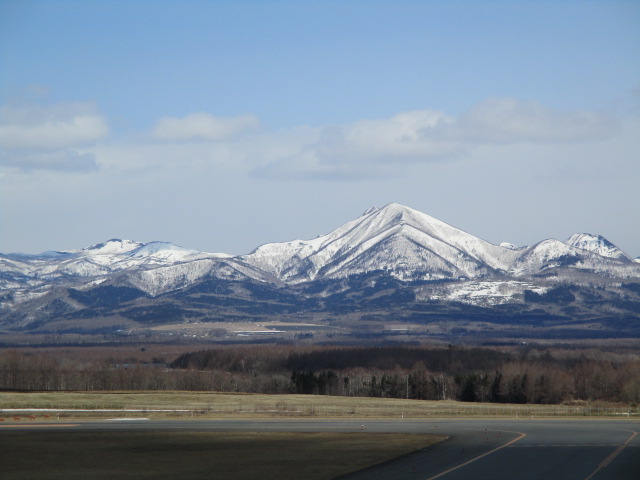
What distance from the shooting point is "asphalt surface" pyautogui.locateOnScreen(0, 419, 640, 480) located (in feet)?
206

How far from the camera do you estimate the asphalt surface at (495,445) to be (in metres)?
62.9

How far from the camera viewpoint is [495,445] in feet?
259

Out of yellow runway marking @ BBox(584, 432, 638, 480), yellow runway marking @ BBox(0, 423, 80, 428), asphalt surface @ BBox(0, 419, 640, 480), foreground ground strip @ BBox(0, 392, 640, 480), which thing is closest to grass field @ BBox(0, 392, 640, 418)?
foreground ground strip @ BBox(0, 392, 640, 480)

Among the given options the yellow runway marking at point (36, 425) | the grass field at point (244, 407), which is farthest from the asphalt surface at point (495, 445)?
the grass field at point (244, 407)

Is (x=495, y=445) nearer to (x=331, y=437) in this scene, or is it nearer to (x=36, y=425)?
(x=331, y=437)

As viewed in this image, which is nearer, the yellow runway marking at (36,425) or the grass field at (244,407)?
the yellow runway marking at (36,425)

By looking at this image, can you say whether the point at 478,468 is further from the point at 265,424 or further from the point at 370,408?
the point at 370,408

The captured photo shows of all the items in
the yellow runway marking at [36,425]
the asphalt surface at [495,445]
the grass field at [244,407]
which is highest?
the asphalt surface at [495,445]

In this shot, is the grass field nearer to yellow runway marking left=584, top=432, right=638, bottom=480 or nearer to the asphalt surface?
the asphalt surface

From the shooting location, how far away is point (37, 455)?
72.3 metres

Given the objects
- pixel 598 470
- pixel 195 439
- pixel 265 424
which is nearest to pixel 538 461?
pixel 598 470

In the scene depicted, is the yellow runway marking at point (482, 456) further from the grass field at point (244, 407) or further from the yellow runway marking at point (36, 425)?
the yellow runway marking at point (36, 425)

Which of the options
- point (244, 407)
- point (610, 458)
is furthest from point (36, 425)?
point (610, 458)

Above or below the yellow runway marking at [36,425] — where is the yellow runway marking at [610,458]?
above
